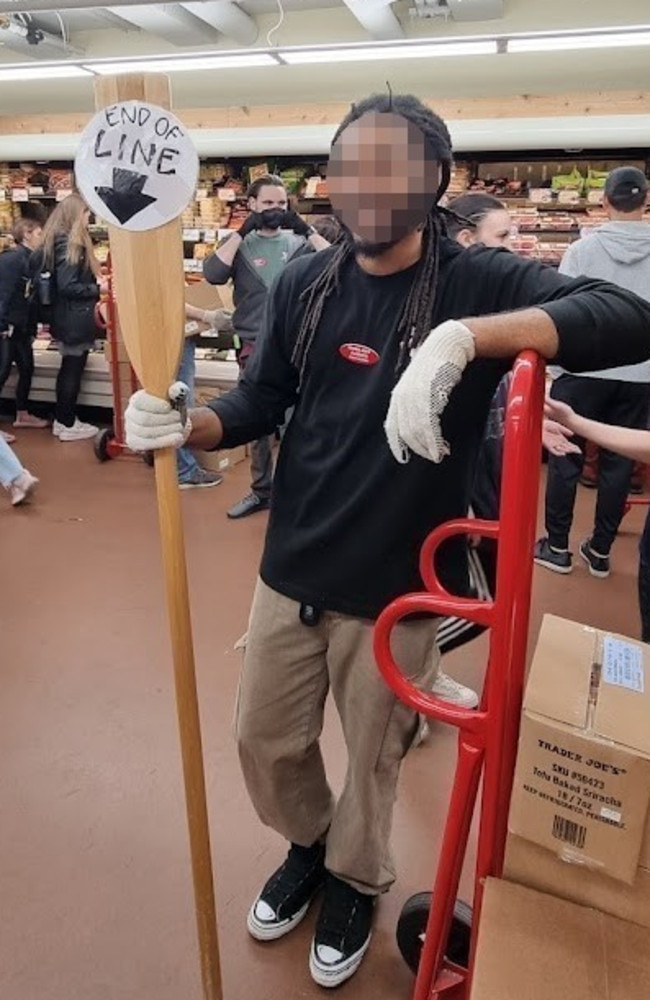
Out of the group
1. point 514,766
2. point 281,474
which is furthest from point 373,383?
point 514,766

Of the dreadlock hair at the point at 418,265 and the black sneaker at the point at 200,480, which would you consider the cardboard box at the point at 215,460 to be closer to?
the black sneaker at the point at 200,480

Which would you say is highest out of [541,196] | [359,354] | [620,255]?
[541,196]

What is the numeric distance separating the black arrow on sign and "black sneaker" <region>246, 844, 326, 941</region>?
1.36 metres

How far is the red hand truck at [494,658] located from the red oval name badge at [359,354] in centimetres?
30

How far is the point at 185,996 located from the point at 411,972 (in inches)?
18.5

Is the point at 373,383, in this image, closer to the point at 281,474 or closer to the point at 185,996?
the point at 281,474

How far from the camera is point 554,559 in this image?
3482 millimetres

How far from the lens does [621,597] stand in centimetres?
327

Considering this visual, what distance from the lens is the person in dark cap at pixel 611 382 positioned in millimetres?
3090

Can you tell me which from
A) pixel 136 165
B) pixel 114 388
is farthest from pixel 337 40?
pixel 136 165

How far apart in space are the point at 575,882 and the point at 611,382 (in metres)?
2.45

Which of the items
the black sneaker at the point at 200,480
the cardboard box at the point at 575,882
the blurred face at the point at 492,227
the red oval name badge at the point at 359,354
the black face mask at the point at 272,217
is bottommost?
the black sneaker at the point at 200,480

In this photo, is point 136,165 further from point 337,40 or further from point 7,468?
point 337,40

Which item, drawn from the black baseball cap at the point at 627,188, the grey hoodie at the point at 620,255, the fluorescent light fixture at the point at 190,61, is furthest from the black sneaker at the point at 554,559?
the fluorescent light fixture at the point at 190,61
